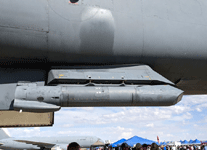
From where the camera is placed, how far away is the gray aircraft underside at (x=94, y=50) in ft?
15.4

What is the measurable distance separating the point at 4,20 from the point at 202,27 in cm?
509

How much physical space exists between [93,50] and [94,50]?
1.0 inches

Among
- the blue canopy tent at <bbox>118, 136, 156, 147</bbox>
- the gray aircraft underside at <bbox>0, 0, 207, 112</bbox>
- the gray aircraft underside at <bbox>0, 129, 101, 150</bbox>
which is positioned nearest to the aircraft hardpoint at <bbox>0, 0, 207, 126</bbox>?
the gray aircraft underside at <bbox>0, 0, 207, 112</bbox>

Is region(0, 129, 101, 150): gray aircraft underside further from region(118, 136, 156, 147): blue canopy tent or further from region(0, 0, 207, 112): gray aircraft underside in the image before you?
region(0, 0, 207, 112): gray aircraft underside

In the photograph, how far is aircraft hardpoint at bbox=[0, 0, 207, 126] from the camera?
A: 4699 mm

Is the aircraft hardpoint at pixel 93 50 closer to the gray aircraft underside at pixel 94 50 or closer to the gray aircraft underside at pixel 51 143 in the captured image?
the gray aircraft underside at pixel 94 50

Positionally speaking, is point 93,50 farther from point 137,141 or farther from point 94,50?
point 137,141

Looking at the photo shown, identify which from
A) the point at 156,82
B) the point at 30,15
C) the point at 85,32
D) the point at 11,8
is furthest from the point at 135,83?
the point at 11,8

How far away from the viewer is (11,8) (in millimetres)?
4629

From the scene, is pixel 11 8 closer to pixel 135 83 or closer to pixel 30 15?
pixel 30 15

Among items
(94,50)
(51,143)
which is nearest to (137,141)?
(94,50)

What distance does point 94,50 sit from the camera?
Answer: 5234mm

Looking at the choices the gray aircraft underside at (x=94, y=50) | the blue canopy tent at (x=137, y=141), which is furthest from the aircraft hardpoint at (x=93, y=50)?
the blue canopy tent at (x=137, y=141)

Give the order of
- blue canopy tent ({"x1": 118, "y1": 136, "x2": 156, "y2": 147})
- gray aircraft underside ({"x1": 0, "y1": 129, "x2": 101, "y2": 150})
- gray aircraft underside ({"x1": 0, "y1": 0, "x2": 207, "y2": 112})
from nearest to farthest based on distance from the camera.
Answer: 1. gray aircraft underside ({"x1": 0, "y1": 0, "x2": 207, "y2": 112})
2. blue canopy tent ({"x1": 118, "y1": 136, "x2": 156, "y2": 147})
3. gray aircraft underside ({"x1": 0, "y1": 129, "x2": 101, "y2": 150})
